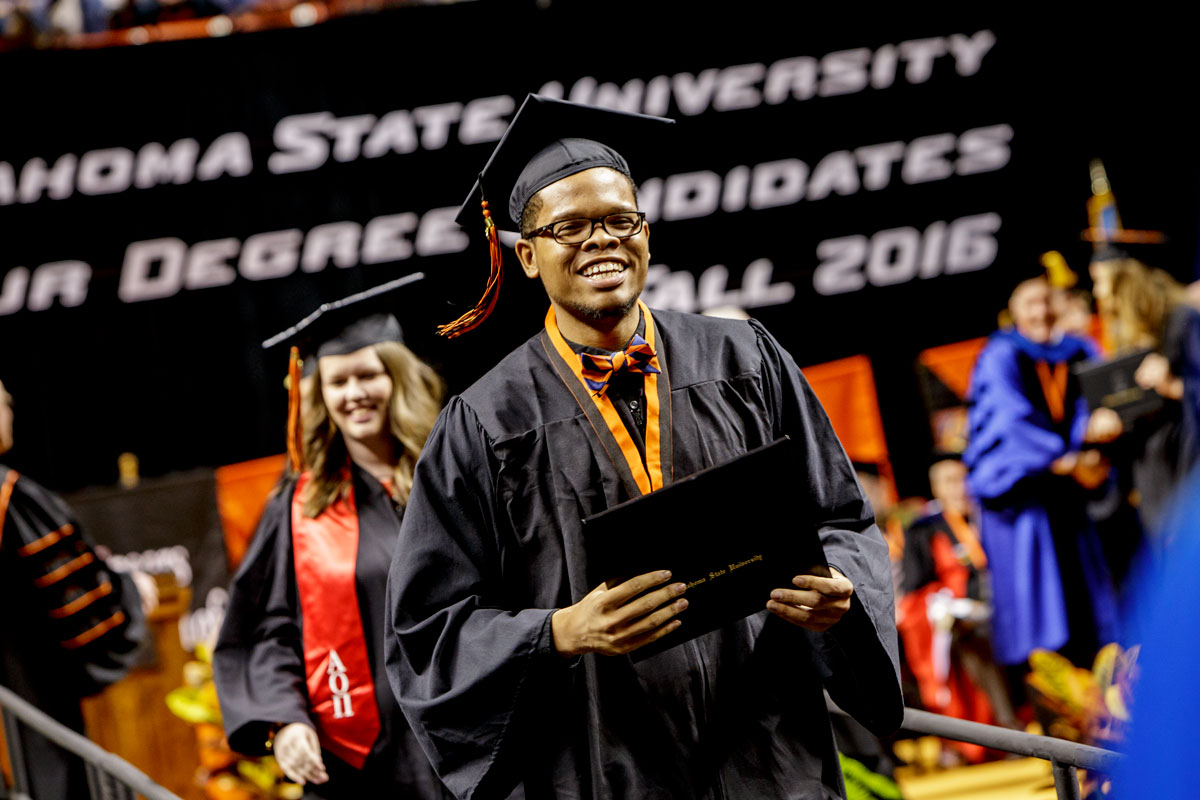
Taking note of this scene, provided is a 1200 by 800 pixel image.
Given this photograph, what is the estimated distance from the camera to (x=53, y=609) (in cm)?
447

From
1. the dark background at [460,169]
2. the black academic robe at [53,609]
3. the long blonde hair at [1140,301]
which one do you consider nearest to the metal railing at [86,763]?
the black academic robe at [53,609]

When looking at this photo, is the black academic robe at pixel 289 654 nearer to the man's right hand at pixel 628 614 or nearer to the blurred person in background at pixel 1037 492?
the man's right hand at pixel 628 614

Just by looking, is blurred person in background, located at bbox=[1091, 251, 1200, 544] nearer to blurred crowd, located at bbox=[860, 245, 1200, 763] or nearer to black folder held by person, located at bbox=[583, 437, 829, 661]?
blurred crowd, located at bbox=[860, 245, 1200, 763]

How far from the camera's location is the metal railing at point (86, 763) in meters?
2.90

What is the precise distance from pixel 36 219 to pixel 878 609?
21.0ft

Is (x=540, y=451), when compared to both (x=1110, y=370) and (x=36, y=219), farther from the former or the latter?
(x=36, y=219)

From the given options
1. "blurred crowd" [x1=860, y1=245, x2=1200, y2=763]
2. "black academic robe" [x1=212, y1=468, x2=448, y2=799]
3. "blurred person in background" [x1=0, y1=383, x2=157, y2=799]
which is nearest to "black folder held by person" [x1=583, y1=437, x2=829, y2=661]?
"black academic robe" [x1=212, y1=468, x2=448, y2=799]

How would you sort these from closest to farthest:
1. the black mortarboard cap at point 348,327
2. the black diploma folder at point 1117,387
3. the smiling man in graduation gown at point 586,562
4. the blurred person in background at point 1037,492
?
1. the smiling man in graduation gown at point 586,562
2. the black mortarboard cap at point 348,327
3. the black diploma folder at point 1117,387
4. the blurred person in background at point 1037,492

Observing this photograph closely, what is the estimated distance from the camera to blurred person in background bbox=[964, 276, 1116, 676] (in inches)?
219

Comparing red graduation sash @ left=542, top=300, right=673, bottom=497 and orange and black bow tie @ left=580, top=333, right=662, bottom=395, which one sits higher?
orange and black bow tie @ left=580, top=333, right=662, bottom=395

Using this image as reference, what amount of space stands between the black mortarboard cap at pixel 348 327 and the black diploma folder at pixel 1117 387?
11.0 ft

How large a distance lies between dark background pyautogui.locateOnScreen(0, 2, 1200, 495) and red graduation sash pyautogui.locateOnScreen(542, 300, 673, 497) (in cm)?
515

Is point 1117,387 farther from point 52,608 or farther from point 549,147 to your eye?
point 52,608

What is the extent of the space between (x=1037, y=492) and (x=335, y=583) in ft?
12.2
